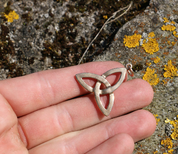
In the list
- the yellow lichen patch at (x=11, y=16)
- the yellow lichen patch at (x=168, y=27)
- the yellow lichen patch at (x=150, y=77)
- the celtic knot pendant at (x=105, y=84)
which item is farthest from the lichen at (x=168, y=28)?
the yellow lichen patch at (x=11, y=16)

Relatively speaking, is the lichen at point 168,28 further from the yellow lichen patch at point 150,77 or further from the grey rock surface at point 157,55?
the yellow lichen patch at point 150,77

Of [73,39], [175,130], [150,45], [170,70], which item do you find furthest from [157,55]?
[73,39]

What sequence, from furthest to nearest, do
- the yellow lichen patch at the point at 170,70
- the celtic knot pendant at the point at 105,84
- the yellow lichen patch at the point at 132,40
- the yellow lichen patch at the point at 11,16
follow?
the yellow lichen patch at the point at 11,16 → the yellow lichen patch at the point at 132,40 → the yellow lichen patch at the point at 170,70 → the celtic knot pendant at the point at 105,84

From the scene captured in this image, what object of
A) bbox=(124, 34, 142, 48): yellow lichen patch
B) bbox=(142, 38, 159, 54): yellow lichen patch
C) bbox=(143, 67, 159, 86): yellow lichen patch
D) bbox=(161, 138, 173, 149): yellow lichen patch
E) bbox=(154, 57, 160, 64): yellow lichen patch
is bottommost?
bbox=(161, 138, 173, 149): yellow lichen patch

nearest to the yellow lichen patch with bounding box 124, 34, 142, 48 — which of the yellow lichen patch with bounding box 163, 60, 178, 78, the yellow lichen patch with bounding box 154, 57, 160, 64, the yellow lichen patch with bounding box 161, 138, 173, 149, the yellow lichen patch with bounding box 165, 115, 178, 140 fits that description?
the yellow lichen patch with bounding box 154, 57, 160, 64

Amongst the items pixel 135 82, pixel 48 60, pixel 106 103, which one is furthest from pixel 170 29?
pixel 48 60

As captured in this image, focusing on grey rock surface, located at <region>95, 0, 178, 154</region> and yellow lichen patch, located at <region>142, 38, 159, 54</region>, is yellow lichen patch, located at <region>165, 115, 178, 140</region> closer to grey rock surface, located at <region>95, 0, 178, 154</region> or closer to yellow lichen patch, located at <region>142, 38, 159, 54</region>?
grey rock surface, located at <region>95, 0, 178, 154</region>
